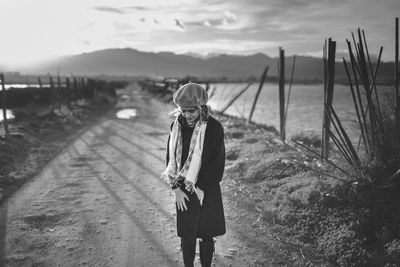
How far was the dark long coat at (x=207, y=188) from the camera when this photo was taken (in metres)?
2.73

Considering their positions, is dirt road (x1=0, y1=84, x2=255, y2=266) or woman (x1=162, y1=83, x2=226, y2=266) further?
dirt road (x1=0, y1=84, x2=255, y2=266)

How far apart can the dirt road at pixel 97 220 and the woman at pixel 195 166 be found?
2.58 ft

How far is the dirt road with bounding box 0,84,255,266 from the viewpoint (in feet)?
11.4

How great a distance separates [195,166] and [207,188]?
0.86 feet

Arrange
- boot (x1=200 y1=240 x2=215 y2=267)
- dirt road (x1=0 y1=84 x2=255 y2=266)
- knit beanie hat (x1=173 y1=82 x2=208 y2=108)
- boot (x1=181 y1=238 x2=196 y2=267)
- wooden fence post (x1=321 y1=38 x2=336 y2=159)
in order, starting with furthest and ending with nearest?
wooden fence post (x1=321 y1=38 x2=336 y2=159) < dirt road (x1=0 y1=84 x2=255 y2=266) < boot (x1=200 y1=240 x2=215 y2=267) < boot (x1=181 y1=238 x2=196 y2=267) < knit beanie hat (x1=173 y1=82 x2=208 y2=108)

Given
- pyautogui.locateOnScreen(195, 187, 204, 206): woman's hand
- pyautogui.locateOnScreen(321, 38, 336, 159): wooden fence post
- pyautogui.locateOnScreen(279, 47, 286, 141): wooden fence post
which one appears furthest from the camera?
pyautogui.locateOnScreen(279, 47, 286, 141): wooden fence post

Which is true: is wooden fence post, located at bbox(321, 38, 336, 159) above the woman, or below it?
above

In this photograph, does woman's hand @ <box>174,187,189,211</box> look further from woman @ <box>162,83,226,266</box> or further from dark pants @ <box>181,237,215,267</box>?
dark pants @ <box>181,237,215,267</box>

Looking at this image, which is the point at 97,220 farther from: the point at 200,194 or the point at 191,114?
the point at 191,114

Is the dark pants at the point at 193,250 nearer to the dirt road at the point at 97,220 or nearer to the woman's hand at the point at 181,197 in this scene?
the woman's hand at the point at 181,197

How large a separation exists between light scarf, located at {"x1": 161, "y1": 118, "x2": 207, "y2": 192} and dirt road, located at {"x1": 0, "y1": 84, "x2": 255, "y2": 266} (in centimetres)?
115

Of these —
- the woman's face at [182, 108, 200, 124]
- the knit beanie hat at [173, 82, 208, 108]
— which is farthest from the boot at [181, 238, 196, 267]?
the knit beanie hat at [173, 82, 208, 108]

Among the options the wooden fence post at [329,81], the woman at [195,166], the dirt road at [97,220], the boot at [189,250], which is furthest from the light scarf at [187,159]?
the wooden fence post at [329,81]

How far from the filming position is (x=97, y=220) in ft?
14.3
